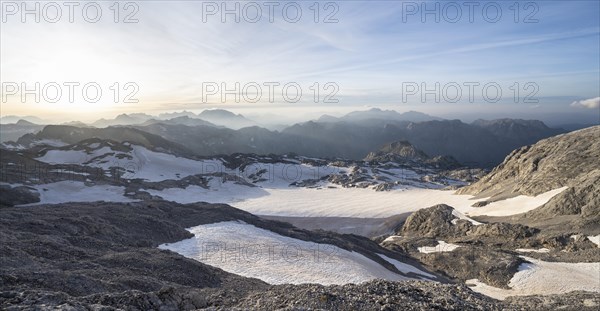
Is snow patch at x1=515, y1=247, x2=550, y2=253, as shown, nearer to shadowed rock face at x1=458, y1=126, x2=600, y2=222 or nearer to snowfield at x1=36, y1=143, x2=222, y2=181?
shadowed rock face at x1=458, y1=126, x2=600, y2=222

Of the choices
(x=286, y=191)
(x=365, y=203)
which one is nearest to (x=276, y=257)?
(x=365, y=203)

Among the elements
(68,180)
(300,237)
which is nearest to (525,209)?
(300,237)

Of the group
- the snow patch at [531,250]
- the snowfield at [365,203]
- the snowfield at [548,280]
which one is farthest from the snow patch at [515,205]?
the snowfield at [548,280]

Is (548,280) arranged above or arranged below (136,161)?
below

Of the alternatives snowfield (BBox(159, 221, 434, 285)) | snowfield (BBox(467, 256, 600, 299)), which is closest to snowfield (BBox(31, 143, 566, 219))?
snowfield (BBox(467, 256, 600, 299))

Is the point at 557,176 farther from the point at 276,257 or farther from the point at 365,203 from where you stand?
the point at 276,257

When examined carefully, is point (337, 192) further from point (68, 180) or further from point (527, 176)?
point (68, 180)
